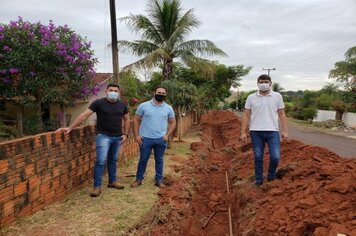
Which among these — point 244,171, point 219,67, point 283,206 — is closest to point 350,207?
point 283,206

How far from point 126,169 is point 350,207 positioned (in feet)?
16.8

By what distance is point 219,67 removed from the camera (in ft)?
102

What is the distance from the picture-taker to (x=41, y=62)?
10.2 metres

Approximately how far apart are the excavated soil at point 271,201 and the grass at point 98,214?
0.90 ft

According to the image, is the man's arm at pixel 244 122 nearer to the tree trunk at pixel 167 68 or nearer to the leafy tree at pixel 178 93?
the leafy tree at pixel 178 93

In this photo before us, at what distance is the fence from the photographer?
4.51m

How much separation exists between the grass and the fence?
5.8 inches

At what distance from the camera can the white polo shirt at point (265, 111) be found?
6148 mm

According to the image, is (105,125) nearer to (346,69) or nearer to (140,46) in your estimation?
(140,46)

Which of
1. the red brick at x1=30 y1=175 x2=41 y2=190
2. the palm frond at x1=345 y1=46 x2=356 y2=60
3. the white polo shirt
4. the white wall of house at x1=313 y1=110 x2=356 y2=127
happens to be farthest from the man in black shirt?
the palm frond at x1=345 y1=46 x2=356 y2=60

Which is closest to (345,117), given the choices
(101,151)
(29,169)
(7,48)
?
(7,48)

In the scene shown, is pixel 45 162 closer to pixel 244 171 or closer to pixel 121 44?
pixel 244 171

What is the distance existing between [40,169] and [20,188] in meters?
0.50

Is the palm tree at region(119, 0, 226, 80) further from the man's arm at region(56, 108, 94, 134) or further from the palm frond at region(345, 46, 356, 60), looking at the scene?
the palm frond at region(345, 46, 356, 60)
